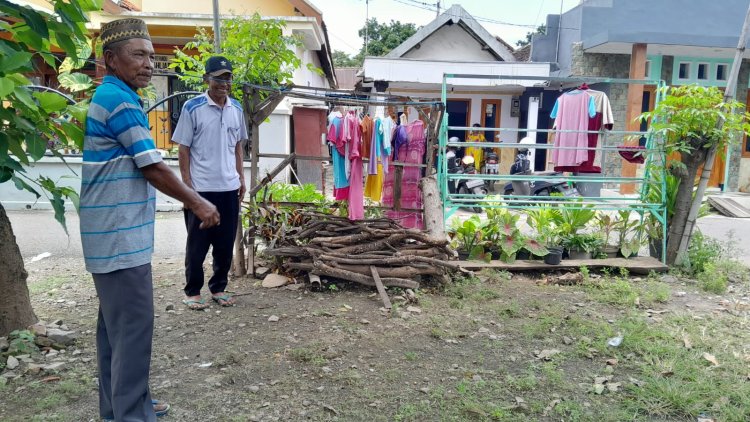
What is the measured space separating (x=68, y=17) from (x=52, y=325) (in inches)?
104

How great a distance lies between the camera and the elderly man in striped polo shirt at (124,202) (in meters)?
2.46

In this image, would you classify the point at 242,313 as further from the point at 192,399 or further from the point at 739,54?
the point at 739,54

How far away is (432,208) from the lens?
5.83m

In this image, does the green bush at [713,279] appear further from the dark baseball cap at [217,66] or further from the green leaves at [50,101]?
the green leaves at [50,101]

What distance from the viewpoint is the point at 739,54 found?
635cm

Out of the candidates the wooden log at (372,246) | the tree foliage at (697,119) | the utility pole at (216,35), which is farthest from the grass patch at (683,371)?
the utility pole at (216,35)

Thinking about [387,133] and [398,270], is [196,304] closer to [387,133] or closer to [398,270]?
[398,270]

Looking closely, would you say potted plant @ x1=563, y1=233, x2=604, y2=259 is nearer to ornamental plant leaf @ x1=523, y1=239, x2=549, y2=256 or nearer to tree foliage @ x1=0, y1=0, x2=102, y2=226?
ornamental plant leaf @ x1=523, y1=239, x2=549, y2=256

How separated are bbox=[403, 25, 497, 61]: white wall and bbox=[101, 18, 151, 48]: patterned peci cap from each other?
1489cm

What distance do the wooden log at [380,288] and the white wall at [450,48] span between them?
12699 millimetres

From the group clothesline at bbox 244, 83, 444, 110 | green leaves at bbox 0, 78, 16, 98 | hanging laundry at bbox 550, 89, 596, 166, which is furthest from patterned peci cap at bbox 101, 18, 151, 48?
hanging laundry at bbox 550, 89, 596, 166

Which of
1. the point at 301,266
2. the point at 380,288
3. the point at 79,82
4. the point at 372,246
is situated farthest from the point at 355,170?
the point at 79,82

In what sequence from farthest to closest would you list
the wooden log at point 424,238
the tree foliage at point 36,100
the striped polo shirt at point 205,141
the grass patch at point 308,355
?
the wooden log at point 424,238 → the striped polo shirt at point 205,141 → the grass patch at point 308,355 → the tree foliage at point 36,100

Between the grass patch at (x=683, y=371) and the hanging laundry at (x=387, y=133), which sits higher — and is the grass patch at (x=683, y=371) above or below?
below
